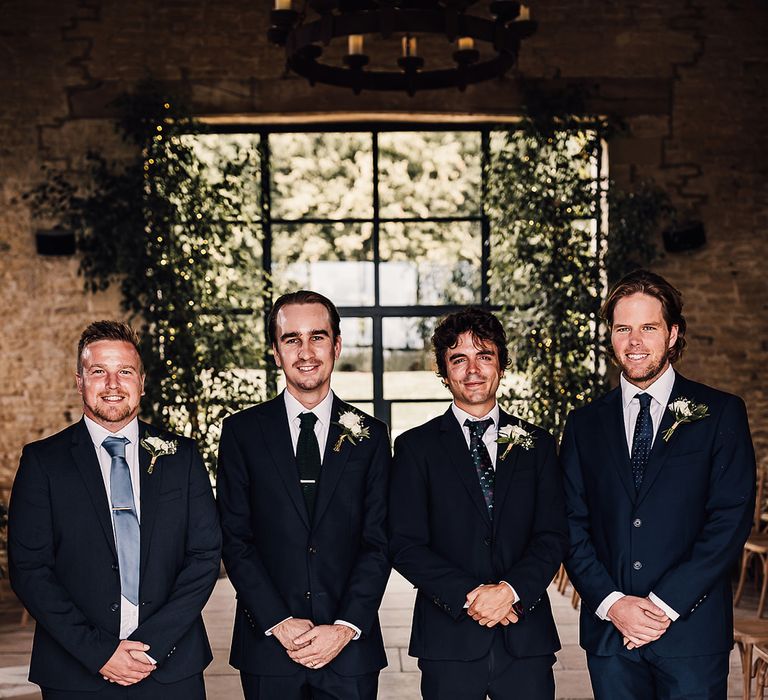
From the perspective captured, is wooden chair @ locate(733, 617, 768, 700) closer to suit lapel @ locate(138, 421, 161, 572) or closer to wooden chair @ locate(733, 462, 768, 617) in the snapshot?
wooden chair @ locate(733, 462, 768, 617)

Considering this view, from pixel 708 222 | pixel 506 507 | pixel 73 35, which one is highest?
pixel 73 35

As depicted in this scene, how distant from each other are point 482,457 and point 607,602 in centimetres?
53

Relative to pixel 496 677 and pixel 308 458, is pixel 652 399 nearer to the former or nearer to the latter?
pixel 496 677

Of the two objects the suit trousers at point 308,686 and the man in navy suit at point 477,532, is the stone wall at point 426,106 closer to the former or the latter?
the man in navy suit at point 477,532

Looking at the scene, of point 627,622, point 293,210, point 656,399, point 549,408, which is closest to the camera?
point 627,622

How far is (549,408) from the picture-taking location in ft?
21.5

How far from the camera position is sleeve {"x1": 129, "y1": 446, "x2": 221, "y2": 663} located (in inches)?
94.7

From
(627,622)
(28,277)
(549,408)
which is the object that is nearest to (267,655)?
(627,622)

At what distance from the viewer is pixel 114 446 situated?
2523 millimetres

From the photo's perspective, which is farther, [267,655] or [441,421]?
[441,421]

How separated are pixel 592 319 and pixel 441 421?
407 centimetres

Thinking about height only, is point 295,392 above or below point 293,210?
below

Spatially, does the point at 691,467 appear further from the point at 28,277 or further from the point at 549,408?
the point at 28,277

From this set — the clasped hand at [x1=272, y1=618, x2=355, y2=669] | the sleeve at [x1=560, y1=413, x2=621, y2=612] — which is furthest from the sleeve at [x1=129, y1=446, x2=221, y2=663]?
the sleeve at [x1=560, y1=413, x2=621, y2=612]
